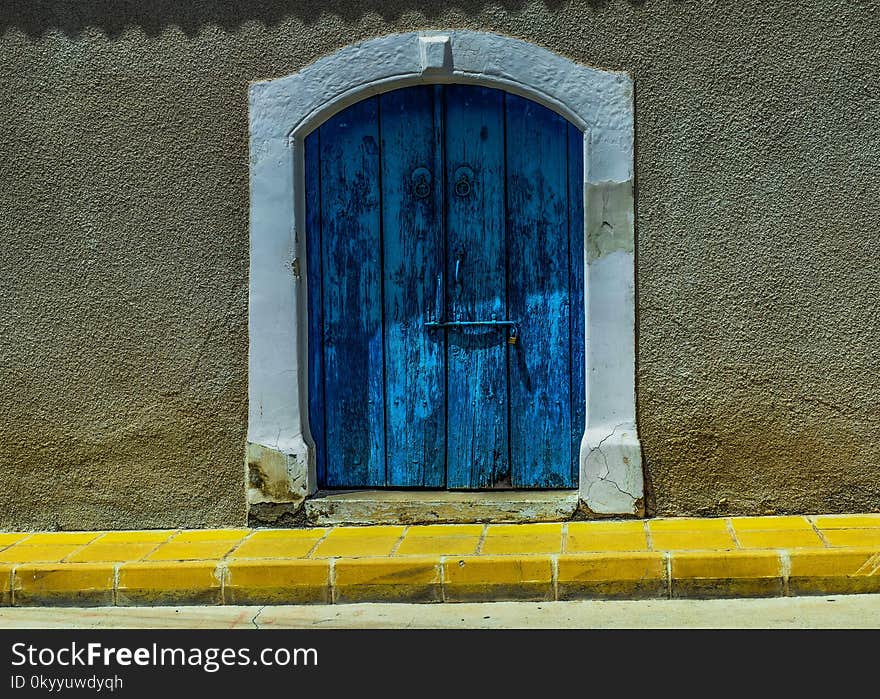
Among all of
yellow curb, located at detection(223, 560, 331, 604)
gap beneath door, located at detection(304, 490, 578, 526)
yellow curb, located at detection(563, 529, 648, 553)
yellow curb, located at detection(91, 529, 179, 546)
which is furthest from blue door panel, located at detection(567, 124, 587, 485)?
yellow curb, located at detection(91, 529, 179, 546)

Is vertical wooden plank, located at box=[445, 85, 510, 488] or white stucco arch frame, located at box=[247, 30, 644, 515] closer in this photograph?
white stucco arch frame, located at box=[247, 30, 644, 515]

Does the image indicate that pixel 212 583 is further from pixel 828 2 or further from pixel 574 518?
pixel 828 2

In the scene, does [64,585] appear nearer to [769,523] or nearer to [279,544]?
[279,544]

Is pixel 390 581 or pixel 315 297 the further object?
pixel 315 297

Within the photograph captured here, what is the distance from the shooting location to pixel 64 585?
17.2 ft

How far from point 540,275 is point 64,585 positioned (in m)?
2.68

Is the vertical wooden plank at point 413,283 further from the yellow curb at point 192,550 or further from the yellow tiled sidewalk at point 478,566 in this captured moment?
the yellow curb at point 192,550

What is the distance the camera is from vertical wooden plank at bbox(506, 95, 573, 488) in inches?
230

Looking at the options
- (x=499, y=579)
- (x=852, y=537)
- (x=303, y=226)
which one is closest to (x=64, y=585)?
(x=499, y=579)

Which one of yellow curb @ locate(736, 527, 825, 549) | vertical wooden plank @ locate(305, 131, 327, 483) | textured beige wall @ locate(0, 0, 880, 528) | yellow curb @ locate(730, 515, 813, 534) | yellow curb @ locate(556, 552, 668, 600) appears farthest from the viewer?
vertical wooden plank @ locate(305, 131, 327, 483)

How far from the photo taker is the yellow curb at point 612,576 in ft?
16.3

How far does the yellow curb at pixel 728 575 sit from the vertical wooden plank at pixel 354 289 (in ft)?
5.69

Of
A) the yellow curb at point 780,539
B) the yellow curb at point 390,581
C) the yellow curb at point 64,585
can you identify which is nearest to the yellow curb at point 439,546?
the yellow curb at point 390,581

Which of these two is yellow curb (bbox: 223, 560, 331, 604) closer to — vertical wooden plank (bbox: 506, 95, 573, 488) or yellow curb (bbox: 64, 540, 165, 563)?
yellow curb (bbox: 64, 540, 165, 563)
